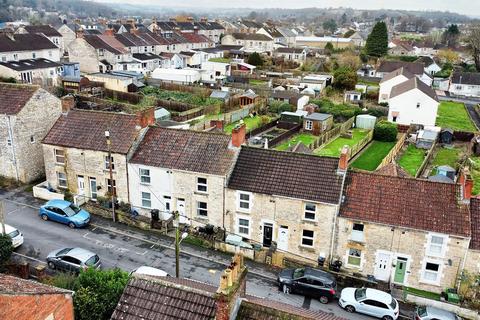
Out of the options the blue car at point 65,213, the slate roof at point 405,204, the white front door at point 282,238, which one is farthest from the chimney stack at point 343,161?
the blue car at point 65,213

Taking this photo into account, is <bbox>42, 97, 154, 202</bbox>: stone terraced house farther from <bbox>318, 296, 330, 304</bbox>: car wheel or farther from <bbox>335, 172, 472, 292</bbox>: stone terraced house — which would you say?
<bbox>318, 296, 330, 304</bbox>: car wheel

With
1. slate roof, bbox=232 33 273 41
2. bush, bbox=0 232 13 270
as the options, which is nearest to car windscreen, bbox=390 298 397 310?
bush, bbox=0 232 13 270

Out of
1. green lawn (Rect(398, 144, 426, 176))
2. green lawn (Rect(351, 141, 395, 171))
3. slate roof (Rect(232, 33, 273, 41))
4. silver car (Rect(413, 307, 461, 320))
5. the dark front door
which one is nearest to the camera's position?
silver car (Rect(413, 307, 461, 320))

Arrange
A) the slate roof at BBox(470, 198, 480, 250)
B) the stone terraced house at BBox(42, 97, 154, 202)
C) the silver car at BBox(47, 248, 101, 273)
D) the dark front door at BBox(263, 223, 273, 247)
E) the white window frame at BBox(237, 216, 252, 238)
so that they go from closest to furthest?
the silver car at BBox(47, 248, 101, 273) < the slate roof at BBox(470, 198, 480, 250) < the dark front door at BBox(263, 223, 273, 247) < the white window frame at BBox(237, 216, 252, 238) < the stone terraced house at BBox(42, 97, 154, 202)

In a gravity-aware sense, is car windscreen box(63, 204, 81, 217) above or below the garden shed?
above

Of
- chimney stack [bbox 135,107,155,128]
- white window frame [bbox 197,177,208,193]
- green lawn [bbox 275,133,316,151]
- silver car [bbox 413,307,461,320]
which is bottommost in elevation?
green lawn [bbox 275,133,316,151]

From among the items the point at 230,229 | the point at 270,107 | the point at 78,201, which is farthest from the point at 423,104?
the point at 78,201

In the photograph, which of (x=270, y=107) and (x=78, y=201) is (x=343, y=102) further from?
(x=78, y=201)
